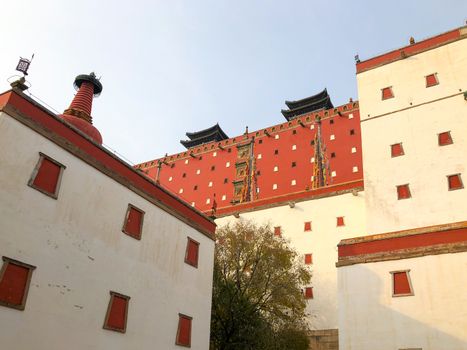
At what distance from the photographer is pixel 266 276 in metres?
23.9

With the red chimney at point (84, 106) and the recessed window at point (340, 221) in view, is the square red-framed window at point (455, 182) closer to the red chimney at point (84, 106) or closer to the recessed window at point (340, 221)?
the recessed window at point (340, 221)

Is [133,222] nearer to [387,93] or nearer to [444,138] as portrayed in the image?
[444,138]

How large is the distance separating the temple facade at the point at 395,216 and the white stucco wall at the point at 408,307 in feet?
0.12

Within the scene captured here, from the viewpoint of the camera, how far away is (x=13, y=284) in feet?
36.2

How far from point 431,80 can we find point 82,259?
71.1ft

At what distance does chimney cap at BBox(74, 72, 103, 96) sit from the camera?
22391 mm

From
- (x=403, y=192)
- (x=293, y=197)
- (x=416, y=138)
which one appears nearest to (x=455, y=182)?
(x=403, y=192)

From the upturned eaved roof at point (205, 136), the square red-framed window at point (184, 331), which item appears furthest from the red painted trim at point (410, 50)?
the upturned eaved roof at point (205, 136)

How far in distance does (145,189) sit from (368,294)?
10.1 metres

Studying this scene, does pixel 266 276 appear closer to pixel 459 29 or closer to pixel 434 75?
pixel 434 75

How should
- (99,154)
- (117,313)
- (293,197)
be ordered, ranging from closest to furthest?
(117,313)
(99,154)
(293,197)

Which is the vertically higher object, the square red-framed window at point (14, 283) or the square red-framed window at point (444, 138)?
the square red-framed window at point (444, 138)

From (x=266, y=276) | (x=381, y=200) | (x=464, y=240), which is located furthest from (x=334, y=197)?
(x=464, y=240)

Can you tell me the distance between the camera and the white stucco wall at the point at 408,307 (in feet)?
53.0
